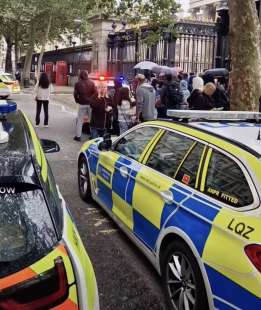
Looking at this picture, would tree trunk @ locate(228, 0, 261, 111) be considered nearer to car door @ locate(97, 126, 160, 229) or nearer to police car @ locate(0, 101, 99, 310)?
car door @ locate(97, 126, 160, 229)

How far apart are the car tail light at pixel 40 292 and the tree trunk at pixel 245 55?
7.77 m

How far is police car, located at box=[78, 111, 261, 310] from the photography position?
3219 mm

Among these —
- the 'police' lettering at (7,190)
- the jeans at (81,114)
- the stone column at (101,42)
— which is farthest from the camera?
the stone column at (101,42)

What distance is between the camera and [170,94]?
12.0 meters

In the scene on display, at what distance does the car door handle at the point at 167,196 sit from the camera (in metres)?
4.09

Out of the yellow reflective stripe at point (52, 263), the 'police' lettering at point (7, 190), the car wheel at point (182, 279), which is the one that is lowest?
the car wheel at point (182, 279)

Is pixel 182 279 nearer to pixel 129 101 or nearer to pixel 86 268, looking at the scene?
pixel 86 268

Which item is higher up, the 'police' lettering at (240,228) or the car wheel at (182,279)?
the 'police' lettering at (240,228)

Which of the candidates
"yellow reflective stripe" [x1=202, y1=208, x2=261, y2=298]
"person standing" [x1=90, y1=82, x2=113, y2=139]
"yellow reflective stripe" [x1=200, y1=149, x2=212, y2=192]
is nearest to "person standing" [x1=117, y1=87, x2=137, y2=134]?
"person standing" [x1=90, y1=82, x2=113, y2=139]

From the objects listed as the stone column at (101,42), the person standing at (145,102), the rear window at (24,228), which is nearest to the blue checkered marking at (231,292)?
the rear window at (24,228)

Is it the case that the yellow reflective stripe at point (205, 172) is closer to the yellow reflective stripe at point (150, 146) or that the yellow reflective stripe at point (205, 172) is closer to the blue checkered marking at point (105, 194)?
the yellow reflective stripe at point (150, 146)

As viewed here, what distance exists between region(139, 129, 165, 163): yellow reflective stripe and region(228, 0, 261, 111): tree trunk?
507 centimetres

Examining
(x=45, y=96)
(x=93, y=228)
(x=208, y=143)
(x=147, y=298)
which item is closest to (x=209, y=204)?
(x=208, y=143)

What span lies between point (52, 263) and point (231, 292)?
1303 mm
